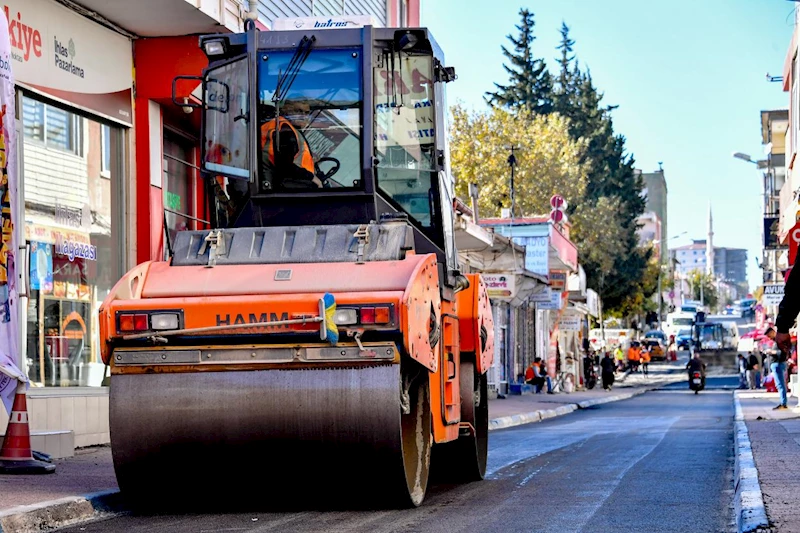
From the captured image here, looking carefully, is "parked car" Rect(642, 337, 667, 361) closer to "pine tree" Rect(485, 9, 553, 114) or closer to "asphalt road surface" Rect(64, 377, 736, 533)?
"pine tree" Rect(485, 9, 553, 114)

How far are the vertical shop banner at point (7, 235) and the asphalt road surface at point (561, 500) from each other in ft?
8.39

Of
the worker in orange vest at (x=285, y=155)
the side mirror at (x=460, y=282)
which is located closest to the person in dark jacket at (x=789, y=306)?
the side mirror at (x=460, y=282)

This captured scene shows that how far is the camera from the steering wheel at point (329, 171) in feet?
32.6

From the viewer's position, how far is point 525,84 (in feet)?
282

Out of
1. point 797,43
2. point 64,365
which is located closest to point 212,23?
point 64,365

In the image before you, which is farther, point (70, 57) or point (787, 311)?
point (70, 57)

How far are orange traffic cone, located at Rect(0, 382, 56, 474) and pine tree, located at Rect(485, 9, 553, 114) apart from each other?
75.6 meters

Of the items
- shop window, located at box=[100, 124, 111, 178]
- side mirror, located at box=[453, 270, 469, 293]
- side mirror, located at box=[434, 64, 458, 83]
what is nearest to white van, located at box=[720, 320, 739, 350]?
shop window, located at box=[100, 124, 111, 178]

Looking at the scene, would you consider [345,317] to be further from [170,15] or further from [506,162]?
[506,162]

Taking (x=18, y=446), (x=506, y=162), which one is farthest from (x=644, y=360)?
(x=18, y=446)

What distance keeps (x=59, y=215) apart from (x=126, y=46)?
8.81 feet

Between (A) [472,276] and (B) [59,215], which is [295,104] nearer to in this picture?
(A) [472,276]

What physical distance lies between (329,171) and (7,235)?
276 cm

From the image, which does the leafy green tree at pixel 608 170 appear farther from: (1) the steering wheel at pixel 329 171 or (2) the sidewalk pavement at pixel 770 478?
(1) the steering wheel at pixel 329 171
